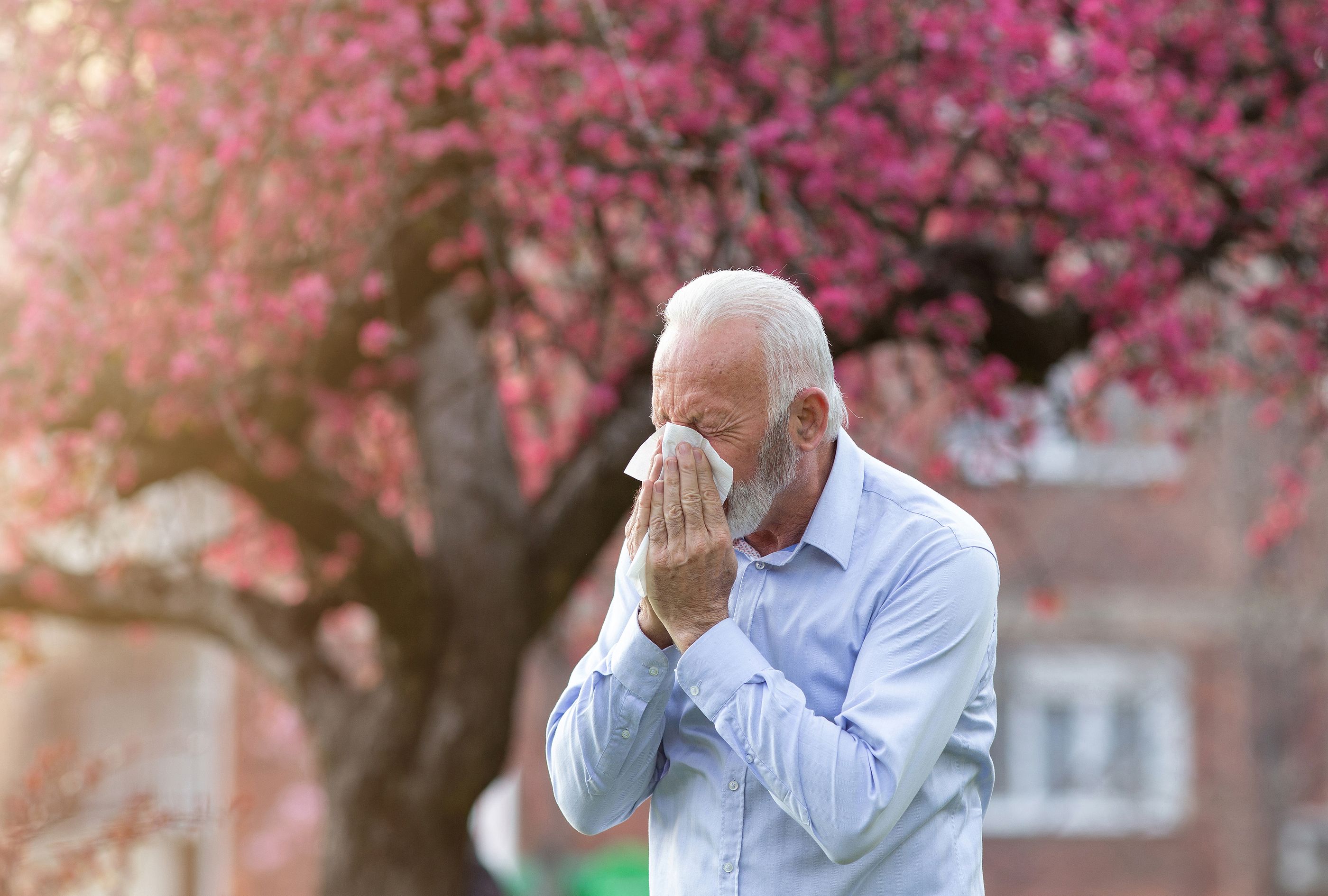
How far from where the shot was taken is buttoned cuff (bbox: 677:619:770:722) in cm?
197

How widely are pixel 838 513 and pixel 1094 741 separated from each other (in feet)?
41.9

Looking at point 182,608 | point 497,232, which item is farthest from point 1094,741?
point 497,232

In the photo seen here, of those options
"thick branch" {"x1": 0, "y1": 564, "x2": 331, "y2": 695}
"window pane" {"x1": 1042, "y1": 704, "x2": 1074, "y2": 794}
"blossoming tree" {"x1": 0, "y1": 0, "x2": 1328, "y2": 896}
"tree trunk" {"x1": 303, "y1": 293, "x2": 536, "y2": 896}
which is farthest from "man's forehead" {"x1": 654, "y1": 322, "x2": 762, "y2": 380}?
"window pane" {"x1": 1042, "y1": 704, "x2": 1074, "y2": 794}

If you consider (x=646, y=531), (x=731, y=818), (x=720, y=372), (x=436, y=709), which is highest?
(x=720, y=372)

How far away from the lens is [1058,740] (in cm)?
1399

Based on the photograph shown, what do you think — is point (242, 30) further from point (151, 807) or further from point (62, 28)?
point (151, 807)

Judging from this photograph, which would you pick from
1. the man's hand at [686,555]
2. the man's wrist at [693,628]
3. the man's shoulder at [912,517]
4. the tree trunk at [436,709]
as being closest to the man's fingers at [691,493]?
the man's hand at [686,555]

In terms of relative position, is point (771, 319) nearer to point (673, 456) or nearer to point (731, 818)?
point (673, 456)

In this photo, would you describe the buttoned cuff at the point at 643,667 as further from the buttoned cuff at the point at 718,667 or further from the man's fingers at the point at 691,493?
the man's fingers at the point at 691,493

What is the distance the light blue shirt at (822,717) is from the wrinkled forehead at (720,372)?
0.21 m

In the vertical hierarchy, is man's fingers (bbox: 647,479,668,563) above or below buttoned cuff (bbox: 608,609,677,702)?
above

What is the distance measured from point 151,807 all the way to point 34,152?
2314 millimetres

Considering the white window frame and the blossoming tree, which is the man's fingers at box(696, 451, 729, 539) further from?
the white window frame

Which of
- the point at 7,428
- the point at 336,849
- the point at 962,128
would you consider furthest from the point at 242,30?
the point at 336,849
